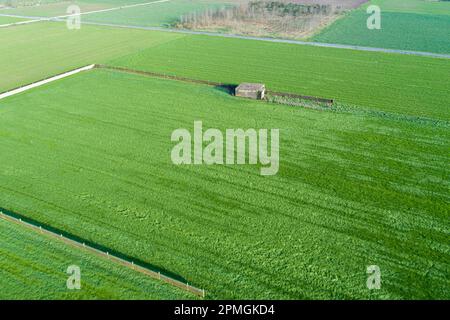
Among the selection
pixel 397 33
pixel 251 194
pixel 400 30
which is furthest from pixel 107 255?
pixel 400 30

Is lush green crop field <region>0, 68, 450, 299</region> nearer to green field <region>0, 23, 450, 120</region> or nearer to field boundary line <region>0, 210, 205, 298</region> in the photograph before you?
field boundary line <region>0, 210, 205, 298</region>

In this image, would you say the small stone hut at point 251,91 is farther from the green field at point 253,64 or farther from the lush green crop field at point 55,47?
the lush green crop field at point 55,47

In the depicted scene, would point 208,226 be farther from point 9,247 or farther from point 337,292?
point 9,247

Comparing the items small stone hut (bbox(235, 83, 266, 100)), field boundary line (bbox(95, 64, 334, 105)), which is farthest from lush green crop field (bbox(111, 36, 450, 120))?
small stone hut (bbox(235, 83, 266, 100))

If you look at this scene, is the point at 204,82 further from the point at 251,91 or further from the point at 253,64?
the point at 253,64

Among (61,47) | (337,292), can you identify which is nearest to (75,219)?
(337,292)
